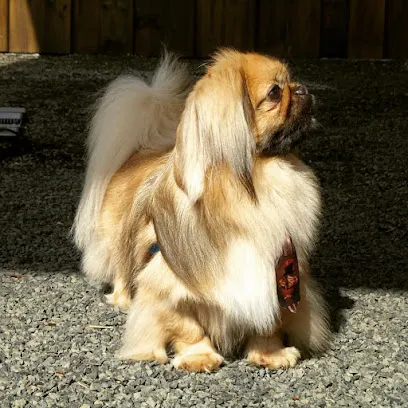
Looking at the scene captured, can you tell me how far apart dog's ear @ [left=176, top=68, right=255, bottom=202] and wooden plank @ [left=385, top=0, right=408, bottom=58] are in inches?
234

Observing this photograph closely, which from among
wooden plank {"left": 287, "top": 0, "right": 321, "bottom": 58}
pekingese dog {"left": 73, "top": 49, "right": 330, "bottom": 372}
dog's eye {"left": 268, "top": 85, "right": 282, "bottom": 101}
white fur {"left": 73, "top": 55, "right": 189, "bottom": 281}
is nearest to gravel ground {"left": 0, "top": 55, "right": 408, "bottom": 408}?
pekingese dog {"left": 73, "top": 49, "right": 330, "bottom": 372}

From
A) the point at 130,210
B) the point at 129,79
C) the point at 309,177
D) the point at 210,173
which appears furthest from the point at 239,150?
the point at 129,79

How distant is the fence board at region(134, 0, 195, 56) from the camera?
8.66m

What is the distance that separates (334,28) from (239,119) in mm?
5935

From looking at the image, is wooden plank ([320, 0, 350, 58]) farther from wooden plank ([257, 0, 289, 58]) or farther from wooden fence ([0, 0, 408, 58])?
wooden plank ([257, 0, 289, 58])

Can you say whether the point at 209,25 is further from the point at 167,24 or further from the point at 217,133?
the point at 217,133

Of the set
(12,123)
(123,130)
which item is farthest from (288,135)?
(12,123)

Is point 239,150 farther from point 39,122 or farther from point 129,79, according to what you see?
point 39,122

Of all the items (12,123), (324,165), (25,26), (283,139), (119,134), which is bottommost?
(324,165)

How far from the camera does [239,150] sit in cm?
299

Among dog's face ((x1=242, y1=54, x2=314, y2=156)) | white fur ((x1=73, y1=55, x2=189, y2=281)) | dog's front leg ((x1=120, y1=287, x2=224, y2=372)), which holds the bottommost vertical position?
dog's front leg ((x1=120, y1=287, x2=224, y2=372))

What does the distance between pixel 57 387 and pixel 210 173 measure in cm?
87

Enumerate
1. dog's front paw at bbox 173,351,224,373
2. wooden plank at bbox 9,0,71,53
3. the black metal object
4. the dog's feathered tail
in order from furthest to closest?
wooden plank at bbox 9,0,71,53
the black metal object
the dog's feathered tail
dog's front paw at bbox 173,351,224,373

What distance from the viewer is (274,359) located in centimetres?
330
